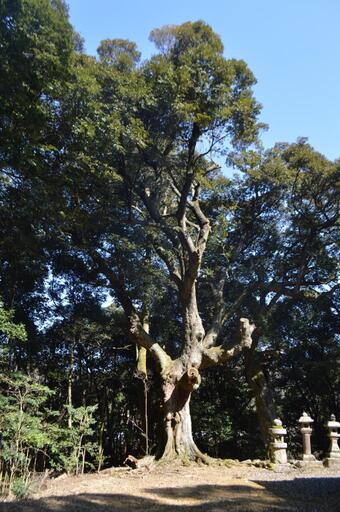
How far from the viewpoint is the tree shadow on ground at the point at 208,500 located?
5.29m

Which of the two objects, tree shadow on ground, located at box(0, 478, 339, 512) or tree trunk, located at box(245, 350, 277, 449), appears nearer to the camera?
tree shadow on ground, located at box(0, 478, 339, 512)

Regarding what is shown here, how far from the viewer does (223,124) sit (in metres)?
10.5

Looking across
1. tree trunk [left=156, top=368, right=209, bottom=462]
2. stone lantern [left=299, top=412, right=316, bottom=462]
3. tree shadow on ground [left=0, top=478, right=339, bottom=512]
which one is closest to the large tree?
tree trunk [left=156, top=368, right=209, bottom=462]

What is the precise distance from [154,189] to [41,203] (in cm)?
372

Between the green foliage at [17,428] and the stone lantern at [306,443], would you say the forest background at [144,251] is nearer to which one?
the green foliage at [17,428]

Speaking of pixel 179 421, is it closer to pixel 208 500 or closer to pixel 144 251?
pixel 208 500

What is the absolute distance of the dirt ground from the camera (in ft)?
17.9

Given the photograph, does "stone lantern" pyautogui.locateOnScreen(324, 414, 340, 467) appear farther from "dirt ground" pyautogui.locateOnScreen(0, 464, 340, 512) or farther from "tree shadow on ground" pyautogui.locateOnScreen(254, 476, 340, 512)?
"tree shadow on ground" pyautogui.locateOnScreen(254, 476, 340, 512)

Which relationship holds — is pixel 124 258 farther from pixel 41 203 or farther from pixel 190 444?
pixel 190 444

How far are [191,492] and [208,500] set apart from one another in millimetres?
692

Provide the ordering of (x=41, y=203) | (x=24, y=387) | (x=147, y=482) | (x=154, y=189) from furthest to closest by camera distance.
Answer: (x=154, y=189) < (x=24, y=387) < (x=41, y=203) < (x=147, y=482)

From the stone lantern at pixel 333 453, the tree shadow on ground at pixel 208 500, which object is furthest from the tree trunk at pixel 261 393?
the tree shadow on ground at pixel 208 500

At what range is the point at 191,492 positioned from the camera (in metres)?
6.72

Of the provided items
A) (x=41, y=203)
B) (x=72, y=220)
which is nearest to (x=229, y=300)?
(x=72, y=220)
